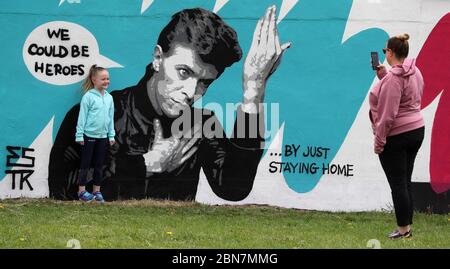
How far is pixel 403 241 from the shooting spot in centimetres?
634

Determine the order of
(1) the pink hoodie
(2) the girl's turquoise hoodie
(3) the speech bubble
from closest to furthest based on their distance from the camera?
(1) the pink hoodie < (2) the girl's turquoise hoodie < (3) the speech bubble

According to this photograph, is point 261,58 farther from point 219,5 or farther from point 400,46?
point 400,46

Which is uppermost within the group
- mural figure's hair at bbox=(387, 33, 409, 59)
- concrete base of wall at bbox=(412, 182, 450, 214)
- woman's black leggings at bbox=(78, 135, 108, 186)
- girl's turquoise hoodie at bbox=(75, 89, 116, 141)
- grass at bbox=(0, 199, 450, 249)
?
mural figure's hair at bbox=(387, 33, 409, 59)

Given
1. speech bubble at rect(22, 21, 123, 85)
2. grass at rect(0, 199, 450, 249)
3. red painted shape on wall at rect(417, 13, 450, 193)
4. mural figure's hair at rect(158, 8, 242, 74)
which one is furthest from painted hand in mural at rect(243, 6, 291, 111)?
red painted shape on wall at rect(417, 13, 450, 193)

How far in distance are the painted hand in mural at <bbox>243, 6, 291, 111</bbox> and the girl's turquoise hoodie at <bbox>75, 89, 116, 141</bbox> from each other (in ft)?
5.18

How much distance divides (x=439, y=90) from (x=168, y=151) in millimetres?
3126

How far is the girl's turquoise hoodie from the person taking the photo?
8242mm

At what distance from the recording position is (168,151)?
8.52 m

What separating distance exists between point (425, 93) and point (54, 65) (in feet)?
13.7

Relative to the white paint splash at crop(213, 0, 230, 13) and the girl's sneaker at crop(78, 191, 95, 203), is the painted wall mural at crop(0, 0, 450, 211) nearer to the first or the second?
the white paint splash at crop(213, 0, 230, 13)

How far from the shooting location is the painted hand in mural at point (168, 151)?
8.51 m

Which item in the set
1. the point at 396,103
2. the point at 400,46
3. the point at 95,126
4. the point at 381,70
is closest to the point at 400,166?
the point at 396,103

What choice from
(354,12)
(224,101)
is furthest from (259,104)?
(354,12)
